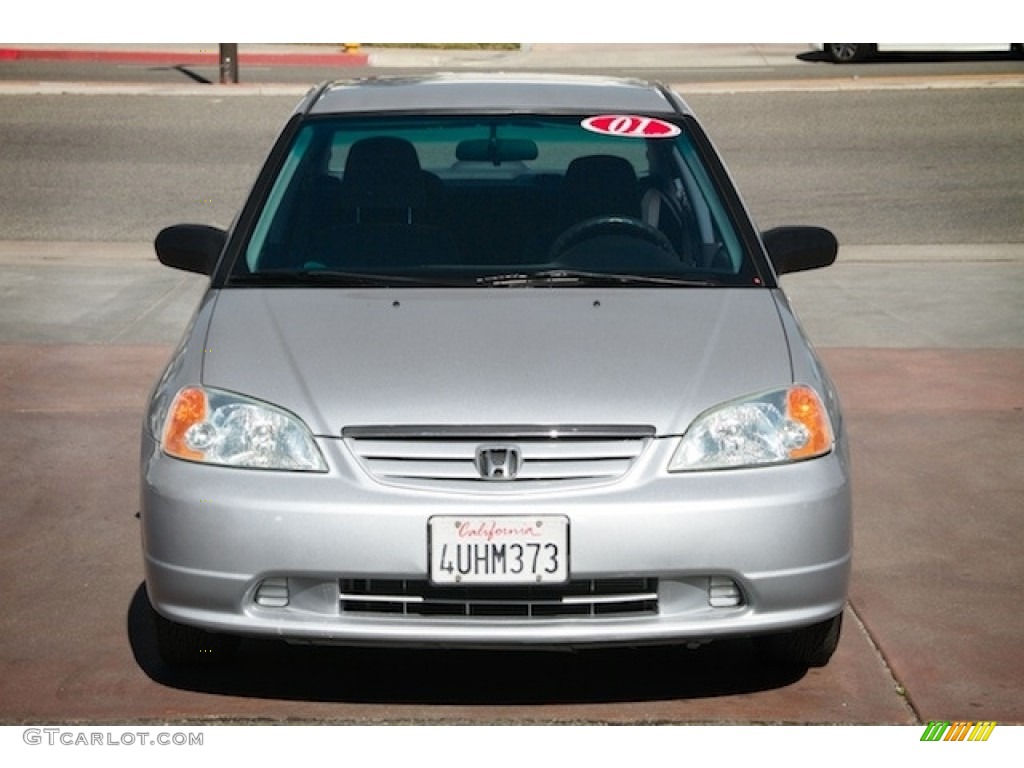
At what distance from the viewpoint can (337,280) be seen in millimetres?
5531

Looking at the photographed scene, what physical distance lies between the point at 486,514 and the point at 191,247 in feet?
6.20

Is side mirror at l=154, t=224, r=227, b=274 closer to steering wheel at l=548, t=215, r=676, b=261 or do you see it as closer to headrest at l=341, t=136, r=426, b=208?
headrest at l=341, t=136, r=426, b=208

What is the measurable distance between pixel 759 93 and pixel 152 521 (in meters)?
17.9

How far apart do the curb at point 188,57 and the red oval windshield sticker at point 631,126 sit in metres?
22.1

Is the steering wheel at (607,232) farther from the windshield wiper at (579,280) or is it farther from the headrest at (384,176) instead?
the headrest at (384,176)

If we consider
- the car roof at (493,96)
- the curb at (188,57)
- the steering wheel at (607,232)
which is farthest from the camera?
the curb at (188,57)

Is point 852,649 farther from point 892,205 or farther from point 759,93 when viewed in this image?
point 759,93

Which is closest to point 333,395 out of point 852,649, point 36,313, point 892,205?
point 852,649

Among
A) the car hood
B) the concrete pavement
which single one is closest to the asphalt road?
the car hood

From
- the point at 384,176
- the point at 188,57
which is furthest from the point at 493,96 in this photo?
the point at 188,57

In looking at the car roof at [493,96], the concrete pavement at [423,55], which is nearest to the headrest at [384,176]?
the car roof at [493,96]

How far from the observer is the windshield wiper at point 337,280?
5504 mm

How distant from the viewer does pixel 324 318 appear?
522 cm

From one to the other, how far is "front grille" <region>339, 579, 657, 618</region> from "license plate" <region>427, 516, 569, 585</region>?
0.09 metres
